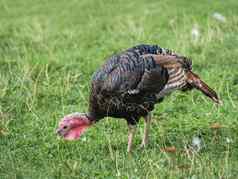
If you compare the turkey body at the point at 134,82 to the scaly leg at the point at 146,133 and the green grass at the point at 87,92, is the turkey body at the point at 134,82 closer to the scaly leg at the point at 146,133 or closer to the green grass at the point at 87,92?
the scaly leg at the point at 146,133

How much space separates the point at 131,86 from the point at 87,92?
7.02ft

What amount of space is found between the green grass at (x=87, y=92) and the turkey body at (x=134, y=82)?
36 cm

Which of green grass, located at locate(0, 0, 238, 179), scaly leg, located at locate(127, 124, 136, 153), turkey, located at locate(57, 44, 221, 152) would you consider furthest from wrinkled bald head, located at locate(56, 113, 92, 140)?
scaly leg, located at locate(127, 124, 136, 153)

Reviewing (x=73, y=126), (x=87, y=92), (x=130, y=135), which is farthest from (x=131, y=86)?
(x=87, y=92)

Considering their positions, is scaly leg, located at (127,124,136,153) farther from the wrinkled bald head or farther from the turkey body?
the wrinkled bald head

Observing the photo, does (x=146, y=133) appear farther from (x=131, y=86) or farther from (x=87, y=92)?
(x=87, y=92)

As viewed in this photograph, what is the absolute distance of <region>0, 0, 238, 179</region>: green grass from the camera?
210 inches

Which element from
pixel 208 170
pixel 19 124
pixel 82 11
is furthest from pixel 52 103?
pixel 82 11

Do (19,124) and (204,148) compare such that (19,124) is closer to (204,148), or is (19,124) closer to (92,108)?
(92,108)

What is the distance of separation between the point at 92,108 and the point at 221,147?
113 centimetres

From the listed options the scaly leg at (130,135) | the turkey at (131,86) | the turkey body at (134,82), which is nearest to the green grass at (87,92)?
the scaly leg at (130,135)

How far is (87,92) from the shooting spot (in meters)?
7.68

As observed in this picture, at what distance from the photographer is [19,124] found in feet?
21.6

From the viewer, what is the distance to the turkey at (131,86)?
559 centimetres
